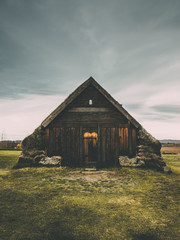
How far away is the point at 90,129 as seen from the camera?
1154 centimetres

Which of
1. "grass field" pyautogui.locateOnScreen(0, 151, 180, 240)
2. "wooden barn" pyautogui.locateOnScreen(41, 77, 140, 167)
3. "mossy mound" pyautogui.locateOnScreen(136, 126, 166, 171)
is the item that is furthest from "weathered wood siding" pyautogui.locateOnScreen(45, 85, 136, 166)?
"grass field" pyautogui.locateOnScreen(0, 151, 180, 240)

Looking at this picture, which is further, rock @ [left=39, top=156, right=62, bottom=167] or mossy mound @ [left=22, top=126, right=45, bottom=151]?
mossy mound @ [left=22, top=126, right=45, bottom=151]

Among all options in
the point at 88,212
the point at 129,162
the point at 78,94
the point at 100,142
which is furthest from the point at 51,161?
the point at 88,212

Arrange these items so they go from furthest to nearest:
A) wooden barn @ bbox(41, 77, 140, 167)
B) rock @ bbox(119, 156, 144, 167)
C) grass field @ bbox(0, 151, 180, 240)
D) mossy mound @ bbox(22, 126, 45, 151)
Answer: wooden barn @ bbox(41, 77, 140, 167) → mossy mound @ bbox(22, 126, 45, 151) → rock @ bbox(119, 156, 144, 167) → grass field @ bbox(0, 151, 180, 240)

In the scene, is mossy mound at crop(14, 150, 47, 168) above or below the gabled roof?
below

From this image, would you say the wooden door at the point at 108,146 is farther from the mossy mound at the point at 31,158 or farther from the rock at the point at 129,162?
the mossy mound at the point at 31,158

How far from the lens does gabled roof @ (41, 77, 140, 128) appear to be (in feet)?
36.6

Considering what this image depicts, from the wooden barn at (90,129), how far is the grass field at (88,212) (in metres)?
5.02

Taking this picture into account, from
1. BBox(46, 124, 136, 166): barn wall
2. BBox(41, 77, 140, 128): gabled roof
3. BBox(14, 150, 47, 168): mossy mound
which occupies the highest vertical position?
BBox(41, 77, 140, 128): gabled roof

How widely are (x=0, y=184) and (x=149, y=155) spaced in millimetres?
8745

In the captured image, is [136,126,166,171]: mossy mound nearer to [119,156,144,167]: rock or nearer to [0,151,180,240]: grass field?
[119,156,144,167]: rock

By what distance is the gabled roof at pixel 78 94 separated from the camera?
11148 millimetres

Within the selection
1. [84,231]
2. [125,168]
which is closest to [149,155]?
[125,168]

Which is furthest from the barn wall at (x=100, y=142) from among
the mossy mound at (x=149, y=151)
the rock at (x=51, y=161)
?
the rock at (x=51, y=161)
